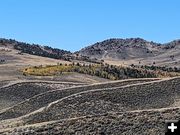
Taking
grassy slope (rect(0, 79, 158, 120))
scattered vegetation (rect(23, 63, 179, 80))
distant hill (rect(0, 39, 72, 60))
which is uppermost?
distant hill (rect(0, 39, 72, 60))

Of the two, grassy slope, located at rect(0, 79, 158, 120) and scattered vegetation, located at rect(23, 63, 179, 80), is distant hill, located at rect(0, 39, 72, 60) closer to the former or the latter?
scattered vegetation, located at rect(23, 63, 179, 80)

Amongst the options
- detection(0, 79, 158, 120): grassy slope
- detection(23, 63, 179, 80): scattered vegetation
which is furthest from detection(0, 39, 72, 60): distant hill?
detection(0, 79, 158, 120): grassy slope

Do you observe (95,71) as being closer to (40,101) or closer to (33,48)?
(40,101)

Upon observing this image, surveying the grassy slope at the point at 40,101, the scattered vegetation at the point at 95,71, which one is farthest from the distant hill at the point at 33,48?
the grassy slope at the point at 40,101

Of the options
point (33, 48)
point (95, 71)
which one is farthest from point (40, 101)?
point (33, 48)

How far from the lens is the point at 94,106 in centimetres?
4228

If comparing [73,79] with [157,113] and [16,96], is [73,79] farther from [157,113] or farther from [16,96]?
[157,113]

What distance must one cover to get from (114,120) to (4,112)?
2009 centimetres

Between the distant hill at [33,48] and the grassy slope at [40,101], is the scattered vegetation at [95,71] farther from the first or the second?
the distant hill at [33,48]

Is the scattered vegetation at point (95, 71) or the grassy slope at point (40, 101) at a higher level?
the scattered vegetation at point (95, 71)

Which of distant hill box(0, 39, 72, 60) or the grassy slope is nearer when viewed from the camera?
the grassy slope

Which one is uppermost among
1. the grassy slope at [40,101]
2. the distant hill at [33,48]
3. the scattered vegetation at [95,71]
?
the distant hill at [33,48]

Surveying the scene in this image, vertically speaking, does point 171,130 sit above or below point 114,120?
above

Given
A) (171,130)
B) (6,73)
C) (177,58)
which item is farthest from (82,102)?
(177,58)
